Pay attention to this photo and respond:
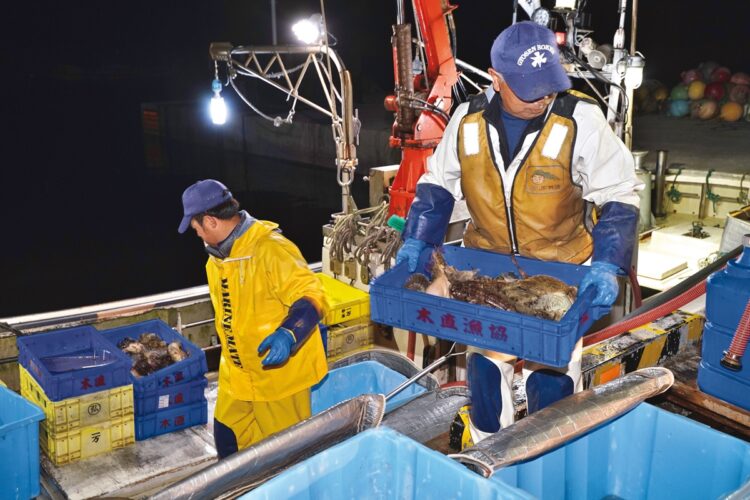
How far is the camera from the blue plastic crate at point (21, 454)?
13.3 feet

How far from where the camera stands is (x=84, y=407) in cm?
474

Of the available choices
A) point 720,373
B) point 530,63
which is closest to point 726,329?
point 720,373

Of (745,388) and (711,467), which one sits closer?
(711,467)

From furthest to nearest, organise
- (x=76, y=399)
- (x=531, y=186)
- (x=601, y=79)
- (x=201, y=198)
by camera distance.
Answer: (x=601, y=79) < (x=76, y=399) < (x=201, y=198) < (x=531, y=186)

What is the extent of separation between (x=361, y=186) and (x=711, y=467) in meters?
23.4

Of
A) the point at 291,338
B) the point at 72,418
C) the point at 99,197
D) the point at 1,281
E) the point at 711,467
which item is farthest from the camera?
the point at 99,197

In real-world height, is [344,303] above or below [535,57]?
below

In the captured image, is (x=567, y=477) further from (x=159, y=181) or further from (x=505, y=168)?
(x=159, y=181)

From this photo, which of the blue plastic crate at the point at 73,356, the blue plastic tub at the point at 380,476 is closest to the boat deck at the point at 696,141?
the blue plastic crate at the point at 73,356

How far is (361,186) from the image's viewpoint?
2561cm

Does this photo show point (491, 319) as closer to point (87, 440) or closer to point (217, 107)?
point (87, 440)

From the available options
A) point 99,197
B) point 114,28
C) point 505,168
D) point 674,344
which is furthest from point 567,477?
point 114,28

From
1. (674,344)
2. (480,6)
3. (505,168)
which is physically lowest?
(674,344)

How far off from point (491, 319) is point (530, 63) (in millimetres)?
971
